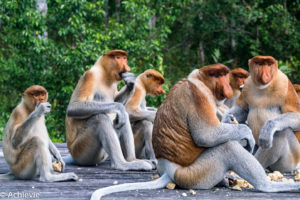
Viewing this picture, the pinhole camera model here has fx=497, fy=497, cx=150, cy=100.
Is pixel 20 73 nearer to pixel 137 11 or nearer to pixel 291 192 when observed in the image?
pixel 137 11

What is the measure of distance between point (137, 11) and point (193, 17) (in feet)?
13.1

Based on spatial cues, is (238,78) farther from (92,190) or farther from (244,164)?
(92,190)

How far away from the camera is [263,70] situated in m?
4.50

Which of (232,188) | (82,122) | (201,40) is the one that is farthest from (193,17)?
(232,188)

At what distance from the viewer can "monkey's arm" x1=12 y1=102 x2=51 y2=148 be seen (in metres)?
4.13

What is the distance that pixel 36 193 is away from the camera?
3791 mm

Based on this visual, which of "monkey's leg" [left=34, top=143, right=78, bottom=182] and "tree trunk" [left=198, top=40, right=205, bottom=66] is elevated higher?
"tree trunk" [left=198, top=40, right=205, bottom=66]

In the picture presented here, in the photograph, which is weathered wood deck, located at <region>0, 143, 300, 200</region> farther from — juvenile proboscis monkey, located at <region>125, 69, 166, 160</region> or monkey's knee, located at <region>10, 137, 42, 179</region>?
juvenile proboscis monkey, located at <region>125, 69, 166, 160</region>

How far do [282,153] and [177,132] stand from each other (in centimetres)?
134

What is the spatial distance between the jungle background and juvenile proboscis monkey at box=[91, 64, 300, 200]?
5000mm

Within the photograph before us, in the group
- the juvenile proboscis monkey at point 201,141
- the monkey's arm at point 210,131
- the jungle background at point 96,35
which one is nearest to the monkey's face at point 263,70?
the juvenile proboscis monkey at point 201,141

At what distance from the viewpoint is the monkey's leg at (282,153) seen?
448cm

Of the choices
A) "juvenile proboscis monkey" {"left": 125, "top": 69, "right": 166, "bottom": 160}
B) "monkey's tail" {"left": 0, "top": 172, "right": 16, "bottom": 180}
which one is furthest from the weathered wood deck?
"juvenile proboscis monkey" {"left": 125, "top": 69, "right": 166, "bottom": 160}

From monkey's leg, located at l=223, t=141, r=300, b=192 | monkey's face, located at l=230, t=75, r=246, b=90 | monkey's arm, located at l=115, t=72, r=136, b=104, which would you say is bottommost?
monkey's leg, located at l=223, t=141, r=300, b=192
